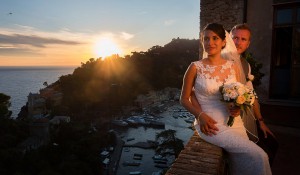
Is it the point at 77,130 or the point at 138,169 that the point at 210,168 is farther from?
the point at 77,130

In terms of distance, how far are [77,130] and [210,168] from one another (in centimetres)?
3889

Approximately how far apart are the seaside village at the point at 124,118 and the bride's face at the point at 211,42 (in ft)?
100

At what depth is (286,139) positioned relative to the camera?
5594mm

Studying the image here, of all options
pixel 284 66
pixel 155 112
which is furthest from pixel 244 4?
pixel 155 112

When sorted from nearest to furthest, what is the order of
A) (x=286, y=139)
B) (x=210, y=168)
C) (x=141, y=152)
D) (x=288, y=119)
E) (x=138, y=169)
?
(x=210, y=168) → (x=286, y=139) → (x=288, y=119) → (x=138, y=169) → (x=141, y=152)

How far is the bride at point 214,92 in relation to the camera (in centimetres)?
258

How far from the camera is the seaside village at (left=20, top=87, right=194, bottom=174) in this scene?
117 feet

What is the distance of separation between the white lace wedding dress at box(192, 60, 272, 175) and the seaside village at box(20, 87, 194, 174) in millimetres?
30439

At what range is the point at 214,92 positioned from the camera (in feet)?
9.18

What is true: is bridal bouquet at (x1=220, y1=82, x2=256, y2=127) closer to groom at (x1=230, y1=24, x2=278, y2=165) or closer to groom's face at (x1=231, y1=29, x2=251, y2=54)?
groom at (x1=230, y1=24, x2=278, y2=165)

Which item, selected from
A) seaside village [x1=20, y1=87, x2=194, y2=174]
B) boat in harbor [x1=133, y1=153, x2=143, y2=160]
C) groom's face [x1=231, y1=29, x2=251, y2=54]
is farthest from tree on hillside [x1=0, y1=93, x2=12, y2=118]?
groom's face [x1=231, y1=29, x2=251, y2=54]

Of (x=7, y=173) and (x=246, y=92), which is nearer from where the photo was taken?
(x=246, y=92)

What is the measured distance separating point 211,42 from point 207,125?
0.80 meters

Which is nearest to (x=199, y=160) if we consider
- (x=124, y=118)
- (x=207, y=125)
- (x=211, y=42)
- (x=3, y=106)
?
(x=207, y=125)
